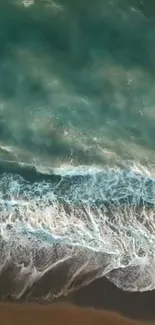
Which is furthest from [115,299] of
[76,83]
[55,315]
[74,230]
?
[76,83]

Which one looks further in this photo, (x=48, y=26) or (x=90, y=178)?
(x=48, y=26)

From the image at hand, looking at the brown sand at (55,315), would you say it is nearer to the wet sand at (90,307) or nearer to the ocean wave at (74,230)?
the wet sand at (90,307)

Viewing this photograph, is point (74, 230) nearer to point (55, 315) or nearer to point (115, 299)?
point (115, 299)

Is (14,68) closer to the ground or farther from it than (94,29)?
closer to the ground

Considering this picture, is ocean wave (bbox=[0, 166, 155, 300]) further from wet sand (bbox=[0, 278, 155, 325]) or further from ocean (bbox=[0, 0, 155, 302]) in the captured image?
wet sand (bbox=[0, 278, 155, 325])

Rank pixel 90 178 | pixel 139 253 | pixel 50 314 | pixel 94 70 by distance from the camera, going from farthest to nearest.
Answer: pixel 94 70 → pixel 90 178 → pixel 139 253 → pixel 50 314

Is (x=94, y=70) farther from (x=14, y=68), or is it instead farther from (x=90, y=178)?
(x=90, y=178)

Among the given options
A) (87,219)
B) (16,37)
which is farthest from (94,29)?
(87,219)
